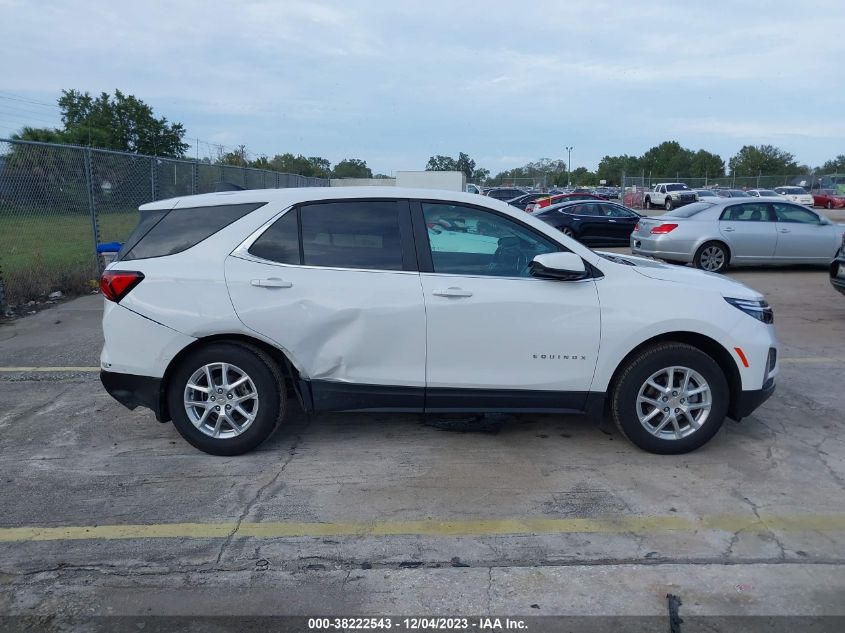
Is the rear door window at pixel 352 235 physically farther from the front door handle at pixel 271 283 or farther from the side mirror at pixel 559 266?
the side mirror at pixel 559 266

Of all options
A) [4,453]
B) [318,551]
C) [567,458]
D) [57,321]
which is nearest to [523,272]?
[567,458]

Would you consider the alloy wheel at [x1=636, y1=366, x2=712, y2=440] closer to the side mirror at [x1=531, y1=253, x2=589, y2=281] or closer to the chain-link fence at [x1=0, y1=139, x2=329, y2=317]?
the side mirror at [x1=531, y1=253, x2=589, y2=281]

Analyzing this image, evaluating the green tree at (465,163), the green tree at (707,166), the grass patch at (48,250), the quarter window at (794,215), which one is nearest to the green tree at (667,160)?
the green tree at (707,166)

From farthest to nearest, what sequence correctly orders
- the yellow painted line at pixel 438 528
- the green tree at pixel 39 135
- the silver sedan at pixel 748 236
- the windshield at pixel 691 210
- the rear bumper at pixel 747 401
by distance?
the green tree at pixel 39 135, the windshield at pixel 691 210, the silver sedan at pixel 748 236, the rear bumper at pixel 747 401, the yellow painted line at pixel 438 528

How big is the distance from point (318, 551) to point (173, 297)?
1904 millimetres

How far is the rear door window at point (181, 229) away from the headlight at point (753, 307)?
3.19 m

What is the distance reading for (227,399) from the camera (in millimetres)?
4488

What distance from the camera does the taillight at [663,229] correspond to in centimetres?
1341

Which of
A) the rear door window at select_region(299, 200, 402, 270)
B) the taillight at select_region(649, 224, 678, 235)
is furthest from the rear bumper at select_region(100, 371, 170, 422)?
the taillight at select_region(649, 224, 678, 235)

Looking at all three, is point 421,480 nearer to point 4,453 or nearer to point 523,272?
point 523,272

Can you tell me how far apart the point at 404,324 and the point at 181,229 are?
162cm

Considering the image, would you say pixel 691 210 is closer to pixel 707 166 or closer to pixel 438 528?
pixel 438 528

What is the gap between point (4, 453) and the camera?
4.71 m

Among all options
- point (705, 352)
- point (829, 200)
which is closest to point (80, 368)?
point (705, 352)
